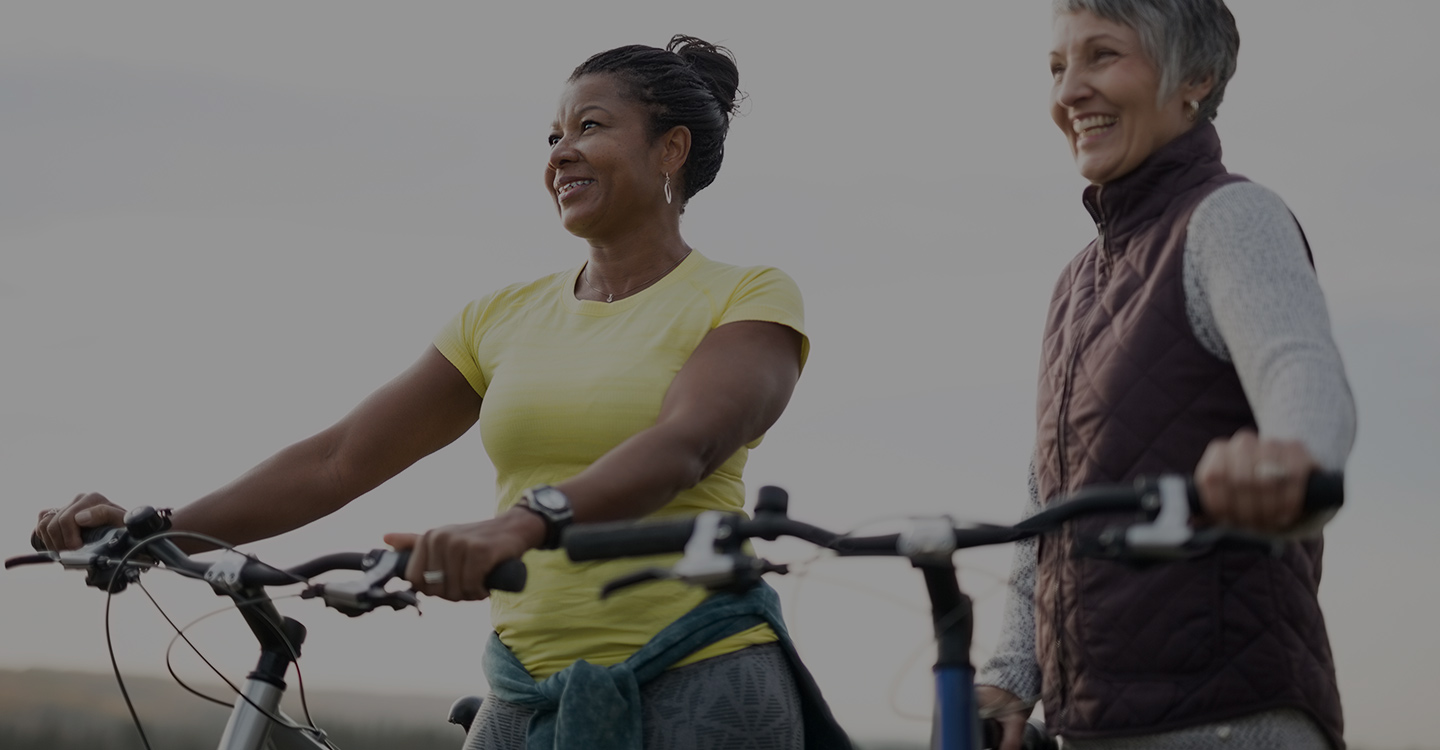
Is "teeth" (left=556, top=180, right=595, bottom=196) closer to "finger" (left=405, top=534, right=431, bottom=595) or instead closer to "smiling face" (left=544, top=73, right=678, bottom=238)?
"smiling face" (left=544, top=73, right=678, bottom=238)

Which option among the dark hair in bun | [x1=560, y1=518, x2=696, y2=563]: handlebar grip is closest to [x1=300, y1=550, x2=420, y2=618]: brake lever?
[x1=560, y1=518, x2=696, y2=563]: handlebar grip

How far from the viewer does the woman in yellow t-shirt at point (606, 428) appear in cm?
232

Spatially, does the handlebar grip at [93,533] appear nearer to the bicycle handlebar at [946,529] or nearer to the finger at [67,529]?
the finger at [67,529]

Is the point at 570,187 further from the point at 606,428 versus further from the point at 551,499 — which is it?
the point at 551,499

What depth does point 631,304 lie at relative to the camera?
2764mm

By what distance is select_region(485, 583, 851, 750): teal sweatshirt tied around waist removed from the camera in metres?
2.36

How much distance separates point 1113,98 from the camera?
2219 mm

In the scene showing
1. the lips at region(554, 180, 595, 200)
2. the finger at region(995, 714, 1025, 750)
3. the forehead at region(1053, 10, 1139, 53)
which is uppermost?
the forehead at region(1053, 10, 1139, 53)

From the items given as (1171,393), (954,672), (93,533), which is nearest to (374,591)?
(954,672)

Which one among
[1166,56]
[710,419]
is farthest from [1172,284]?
[710,419]

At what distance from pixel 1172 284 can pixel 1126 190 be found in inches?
8.6

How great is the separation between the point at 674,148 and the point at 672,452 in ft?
2.99

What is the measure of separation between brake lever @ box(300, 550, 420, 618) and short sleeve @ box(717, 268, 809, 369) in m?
0.79

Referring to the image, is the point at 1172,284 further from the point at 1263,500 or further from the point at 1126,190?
the point at 1263,500
